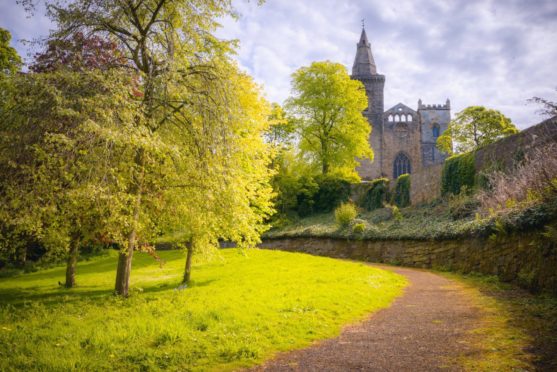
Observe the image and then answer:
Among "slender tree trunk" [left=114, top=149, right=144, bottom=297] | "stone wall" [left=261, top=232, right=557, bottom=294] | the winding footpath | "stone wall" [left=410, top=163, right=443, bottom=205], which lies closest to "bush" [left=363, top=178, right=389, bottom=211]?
"stone wall" [left=410, top=163, right=443, bottom=205]

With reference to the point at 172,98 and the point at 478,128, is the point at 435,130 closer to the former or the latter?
the point at 478,128

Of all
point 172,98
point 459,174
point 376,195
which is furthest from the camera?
point 376,195

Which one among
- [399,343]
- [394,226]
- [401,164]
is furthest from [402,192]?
[401,164]

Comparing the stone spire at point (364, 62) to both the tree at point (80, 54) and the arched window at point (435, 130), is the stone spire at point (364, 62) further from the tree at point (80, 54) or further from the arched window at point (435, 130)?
the tree at point (80, 54)

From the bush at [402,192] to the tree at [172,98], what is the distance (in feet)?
57.6

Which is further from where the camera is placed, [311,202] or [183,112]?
[311,202]

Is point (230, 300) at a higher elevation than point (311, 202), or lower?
lower

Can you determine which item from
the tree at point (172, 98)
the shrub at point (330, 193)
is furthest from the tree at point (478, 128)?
the tree at point (172, 98)

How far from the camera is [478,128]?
30906 mm

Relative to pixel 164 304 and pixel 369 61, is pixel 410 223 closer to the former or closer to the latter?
pixel 164 304

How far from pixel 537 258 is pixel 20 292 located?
13.3m

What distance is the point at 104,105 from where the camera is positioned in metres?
6.31

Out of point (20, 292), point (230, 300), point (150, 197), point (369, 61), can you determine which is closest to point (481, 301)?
point (230, 300)

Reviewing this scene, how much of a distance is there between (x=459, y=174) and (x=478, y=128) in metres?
15.4
